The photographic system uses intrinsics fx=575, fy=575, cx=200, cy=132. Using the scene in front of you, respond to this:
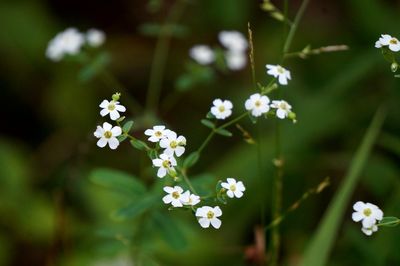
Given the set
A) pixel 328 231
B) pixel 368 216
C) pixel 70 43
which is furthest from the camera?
pixel 70 43

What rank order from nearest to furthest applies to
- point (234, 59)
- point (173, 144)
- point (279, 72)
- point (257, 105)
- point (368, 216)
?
1. point (368, 216)
2. point (173, 144)
3. point (257, 105)
4. point (279, 72)
5. point (234, 59)

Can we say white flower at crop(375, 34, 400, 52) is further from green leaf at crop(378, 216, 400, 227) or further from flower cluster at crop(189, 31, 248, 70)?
flower cluster at crop(189, 31, 248, 70)

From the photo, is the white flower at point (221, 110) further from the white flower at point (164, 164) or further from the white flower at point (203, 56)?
the white flower at point (203, 56)

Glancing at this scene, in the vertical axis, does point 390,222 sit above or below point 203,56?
below

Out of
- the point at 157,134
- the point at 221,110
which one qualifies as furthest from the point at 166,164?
the point at 221,110

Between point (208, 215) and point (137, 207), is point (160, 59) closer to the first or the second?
point (137, 207)

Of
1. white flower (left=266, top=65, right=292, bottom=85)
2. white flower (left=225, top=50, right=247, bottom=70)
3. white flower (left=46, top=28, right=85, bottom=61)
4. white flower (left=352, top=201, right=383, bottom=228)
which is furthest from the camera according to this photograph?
white flower (left=225, top=50, right=247, bottom=70)

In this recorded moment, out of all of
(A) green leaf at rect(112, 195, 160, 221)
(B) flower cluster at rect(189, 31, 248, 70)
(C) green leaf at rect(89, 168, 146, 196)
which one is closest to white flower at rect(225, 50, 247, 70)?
(B) flower cluster at rect(189, 31, 248, 70)
